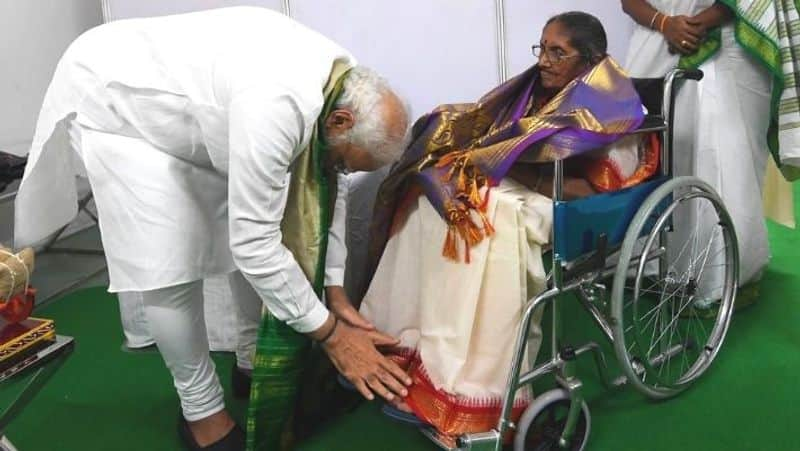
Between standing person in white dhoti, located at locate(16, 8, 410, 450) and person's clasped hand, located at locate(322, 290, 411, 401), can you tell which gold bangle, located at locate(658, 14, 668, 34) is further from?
person's clasped hand, located at locate(322, 290, 411, 401)

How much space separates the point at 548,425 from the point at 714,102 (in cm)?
111

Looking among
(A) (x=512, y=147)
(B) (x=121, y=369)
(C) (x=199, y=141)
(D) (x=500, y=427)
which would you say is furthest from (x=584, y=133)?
(B) (x=121, y=369)

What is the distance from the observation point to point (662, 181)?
164cm

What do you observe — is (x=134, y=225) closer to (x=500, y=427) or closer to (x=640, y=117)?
(x=500, y=427)

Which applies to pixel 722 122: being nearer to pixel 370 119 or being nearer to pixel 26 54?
pixel 370 119

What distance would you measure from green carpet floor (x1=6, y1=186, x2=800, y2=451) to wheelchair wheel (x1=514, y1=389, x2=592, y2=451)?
90mm

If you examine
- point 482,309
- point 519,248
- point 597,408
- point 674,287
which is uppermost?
point 519,248

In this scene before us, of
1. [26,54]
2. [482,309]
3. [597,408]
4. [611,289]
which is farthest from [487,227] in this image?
[26,54]

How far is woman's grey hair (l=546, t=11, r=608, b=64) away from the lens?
179cm

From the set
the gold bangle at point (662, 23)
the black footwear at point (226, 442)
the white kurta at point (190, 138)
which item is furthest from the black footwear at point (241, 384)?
the gold bangle at point (662, 23)

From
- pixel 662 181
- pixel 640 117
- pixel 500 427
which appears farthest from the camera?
pixel 662 181

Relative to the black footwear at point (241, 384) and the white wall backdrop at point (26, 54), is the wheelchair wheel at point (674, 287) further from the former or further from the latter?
the white wall backdrop at point (26, 54)

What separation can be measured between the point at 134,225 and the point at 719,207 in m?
1.35

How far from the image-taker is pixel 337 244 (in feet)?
5.55
